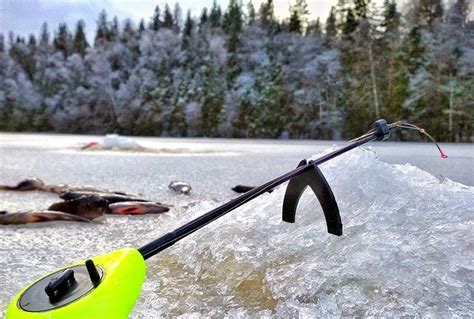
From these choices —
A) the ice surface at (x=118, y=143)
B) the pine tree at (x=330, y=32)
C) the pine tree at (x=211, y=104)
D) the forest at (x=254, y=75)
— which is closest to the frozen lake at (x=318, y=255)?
the forest at (x=254, y=75)

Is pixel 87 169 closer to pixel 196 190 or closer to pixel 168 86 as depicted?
pixel 196 190

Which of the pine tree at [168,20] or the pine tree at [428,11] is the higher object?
the pine tree at [168,20]

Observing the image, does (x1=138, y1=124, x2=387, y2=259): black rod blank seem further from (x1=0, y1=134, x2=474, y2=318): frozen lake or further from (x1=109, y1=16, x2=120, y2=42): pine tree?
(x1=109, y1=16, x2=120, y2=42): pine tree

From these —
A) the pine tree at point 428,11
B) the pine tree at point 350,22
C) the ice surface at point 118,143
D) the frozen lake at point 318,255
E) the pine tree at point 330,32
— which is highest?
the pine tree at point 330,32

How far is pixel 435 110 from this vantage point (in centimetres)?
466

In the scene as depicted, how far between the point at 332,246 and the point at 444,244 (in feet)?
0.49

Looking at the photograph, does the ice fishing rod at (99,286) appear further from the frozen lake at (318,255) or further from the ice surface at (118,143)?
the ice surface at (118,143)

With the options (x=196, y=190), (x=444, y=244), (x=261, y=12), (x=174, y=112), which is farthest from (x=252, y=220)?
(x=174, y=112)

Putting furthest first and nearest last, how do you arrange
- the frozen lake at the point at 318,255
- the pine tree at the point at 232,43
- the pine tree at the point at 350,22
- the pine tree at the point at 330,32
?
the pine tree at the point at 232,43 < the pine tree at the point at 330,32 < the pine tree at the point at 350,22 < the frozen lake at the point at 318,255

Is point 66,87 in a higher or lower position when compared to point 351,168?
higher

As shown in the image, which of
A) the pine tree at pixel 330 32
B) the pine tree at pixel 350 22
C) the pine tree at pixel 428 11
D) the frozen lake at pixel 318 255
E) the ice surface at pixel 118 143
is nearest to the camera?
the frozen lake at pixel 318 255

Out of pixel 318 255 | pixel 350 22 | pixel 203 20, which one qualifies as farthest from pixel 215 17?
pixel 318 255

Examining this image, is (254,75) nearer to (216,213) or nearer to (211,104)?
(211,104)

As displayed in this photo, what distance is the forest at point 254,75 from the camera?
5.32 metres
